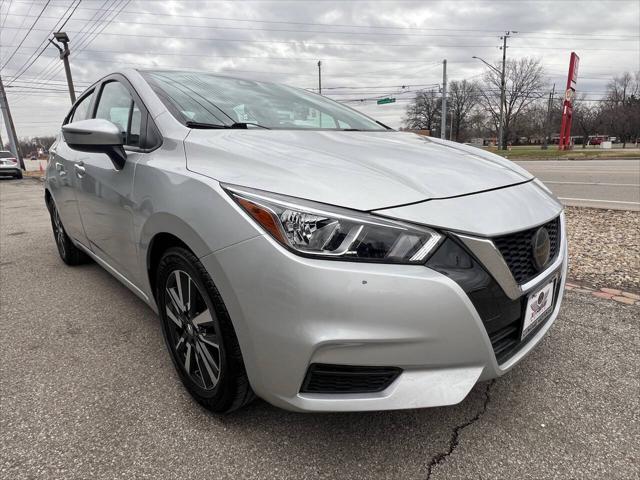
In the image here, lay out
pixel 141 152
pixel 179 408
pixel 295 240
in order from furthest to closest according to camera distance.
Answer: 1. pixel 141 152
2. pixel 179 408
3. pixel 295 240

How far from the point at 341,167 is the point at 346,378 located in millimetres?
737

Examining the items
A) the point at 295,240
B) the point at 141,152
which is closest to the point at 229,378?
the point at 295,240

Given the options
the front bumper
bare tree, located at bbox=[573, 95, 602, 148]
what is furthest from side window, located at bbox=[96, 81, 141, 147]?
bare tree, located at bbox=[573, 95, 602, 148]

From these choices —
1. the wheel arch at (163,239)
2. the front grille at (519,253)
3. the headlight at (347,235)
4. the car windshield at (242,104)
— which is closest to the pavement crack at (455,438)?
the front grille at (519,253)

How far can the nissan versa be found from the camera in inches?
52.7

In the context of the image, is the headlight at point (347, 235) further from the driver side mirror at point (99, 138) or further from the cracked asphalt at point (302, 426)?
the driver side mirror at point (99, 138)

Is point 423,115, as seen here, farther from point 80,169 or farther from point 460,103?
point 80,169

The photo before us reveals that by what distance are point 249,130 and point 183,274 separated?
751mm

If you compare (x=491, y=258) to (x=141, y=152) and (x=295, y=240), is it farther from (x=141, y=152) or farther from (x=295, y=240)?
(x=141, y=152)

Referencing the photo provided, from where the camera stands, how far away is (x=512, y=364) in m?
1.58

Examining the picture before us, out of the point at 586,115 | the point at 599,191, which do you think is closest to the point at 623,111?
the point at 586,115

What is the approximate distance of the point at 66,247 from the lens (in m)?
4.09

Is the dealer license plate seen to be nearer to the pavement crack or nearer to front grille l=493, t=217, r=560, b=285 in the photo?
front grille l=493, t=217, r=560, b=285

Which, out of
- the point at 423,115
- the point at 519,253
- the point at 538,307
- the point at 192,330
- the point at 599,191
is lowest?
the point at 599,191
